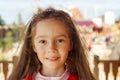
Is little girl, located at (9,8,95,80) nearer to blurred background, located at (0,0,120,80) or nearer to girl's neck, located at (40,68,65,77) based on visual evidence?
girl's neck, located at (40,68,65,77)

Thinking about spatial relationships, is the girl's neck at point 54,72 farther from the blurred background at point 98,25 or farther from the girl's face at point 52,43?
the blurred background at point 98,25

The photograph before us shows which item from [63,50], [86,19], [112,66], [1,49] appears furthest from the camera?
[86,19]

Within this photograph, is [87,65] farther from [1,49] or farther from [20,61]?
[1,49]

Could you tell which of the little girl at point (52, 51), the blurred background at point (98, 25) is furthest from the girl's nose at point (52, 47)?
the blurred background at point (98, 25)

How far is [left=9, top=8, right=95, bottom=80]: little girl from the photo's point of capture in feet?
2.85

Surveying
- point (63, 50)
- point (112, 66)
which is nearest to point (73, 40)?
point (63, 50)

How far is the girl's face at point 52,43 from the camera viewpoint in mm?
858

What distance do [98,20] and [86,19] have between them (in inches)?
5.8

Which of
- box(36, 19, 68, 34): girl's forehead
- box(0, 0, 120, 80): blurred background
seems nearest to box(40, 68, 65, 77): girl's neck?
→ box(36, 19, 68, 34): girl's forehead

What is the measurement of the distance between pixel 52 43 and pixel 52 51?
0.02m

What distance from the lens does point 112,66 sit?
→ 2639 millimetres

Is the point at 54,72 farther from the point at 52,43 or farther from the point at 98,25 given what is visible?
the point at 98,25

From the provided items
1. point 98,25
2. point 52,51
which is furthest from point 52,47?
point 98,25

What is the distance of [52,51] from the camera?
85 cm
